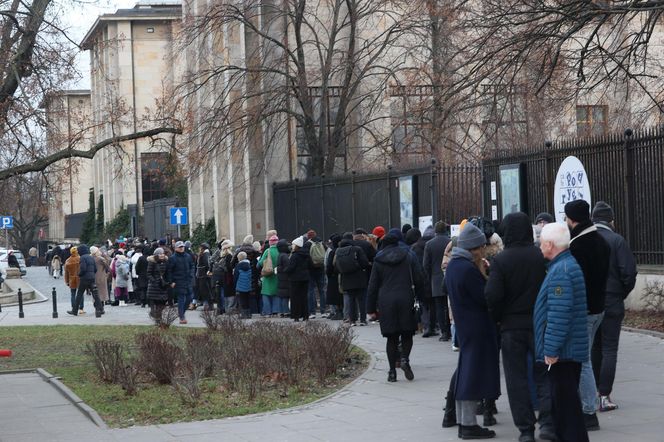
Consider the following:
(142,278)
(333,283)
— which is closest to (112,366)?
(333,283)

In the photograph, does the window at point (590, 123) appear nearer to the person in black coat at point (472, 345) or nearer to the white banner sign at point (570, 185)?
the white banner sign at point (570, 185)

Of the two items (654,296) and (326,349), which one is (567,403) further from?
(654,296)

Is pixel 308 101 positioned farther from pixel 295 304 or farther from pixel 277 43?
pixel 295 304

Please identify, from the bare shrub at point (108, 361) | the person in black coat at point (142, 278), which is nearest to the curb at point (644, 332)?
the bare shrub at point (108, 361)

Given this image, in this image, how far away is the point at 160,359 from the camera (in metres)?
14.3

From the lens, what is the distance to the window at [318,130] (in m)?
35.2

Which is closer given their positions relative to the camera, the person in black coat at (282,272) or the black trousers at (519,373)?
the black trousers at (519,373)

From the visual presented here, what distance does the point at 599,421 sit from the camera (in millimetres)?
10336

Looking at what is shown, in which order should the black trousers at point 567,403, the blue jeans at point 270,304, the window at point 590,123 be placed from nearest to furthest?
the black trousers at point 567,403 → the blue jeans at point 270,304 → the window at point 590,123

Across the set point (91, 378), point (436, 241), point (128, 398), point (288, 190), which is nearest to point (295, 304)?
point (436, 241)

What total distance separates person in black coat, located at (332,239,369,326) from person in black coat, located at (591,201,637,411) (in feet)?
33.2

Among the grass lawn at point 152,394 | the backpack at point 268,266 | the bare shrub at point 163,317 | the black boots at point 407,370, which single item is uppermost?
the backpack at point 268,266

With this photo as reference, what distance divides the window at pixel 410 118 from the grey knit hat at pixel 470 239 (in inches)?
457

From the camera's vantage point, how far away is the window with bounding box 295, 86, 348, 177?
35.2 meters
